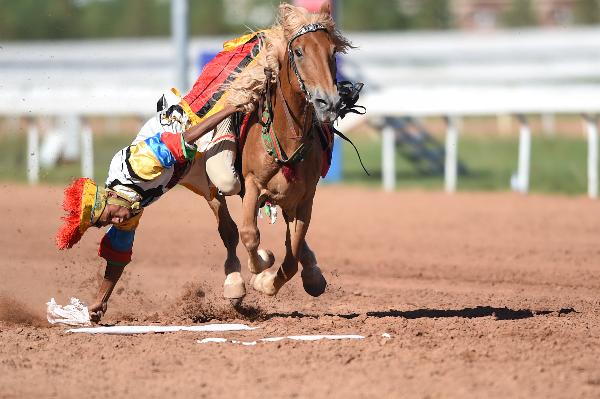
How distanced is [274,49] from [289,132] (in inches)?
22.9

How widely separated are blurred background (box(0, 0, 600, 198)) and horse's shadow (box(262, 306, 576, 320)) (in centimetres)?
277

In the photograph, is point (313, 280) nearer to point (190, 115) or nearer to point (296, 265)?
point (296, 265)

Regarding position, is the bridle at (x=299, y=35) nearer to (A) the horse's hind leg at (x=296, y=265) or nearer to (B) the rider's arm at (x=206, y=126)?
(B) the rider's arm at (x=206, y=126)

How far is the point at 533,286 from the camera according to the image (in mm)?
9250

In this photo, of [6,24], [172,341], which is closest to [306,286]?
[172,341]

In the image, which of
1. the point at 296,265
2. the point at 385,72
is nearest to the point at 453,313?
the point at 296,265

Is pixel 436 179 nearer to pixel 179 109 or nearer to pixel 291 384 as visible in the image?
pixel 179 109

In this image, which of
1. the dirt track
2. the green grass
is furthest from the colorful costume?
the green grass

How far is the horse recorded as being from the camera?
22.5 feet

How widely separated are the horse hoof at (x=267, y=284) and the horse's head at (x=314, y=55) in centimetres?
143

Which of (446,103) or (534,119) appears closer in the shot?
(446,103)

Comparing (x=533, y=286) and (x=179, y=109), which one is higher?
(x=179, y=109)

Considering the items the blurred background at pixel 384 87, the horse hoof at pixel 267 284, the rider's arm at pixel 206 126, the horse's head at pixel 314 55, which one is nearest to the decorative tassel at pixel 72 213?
the rider's arm at pixel 206 126

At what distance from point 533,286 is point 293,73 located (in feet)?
11.0
